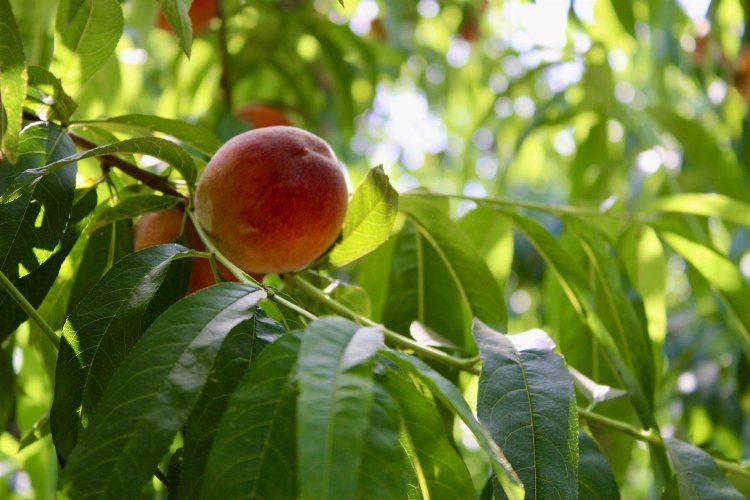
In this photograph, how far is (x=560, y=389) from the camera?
677 mm

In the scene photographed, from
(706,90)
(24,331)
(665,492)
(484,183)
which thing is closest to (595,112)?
(706,90)

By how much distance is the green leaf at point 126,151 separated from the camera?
26.3 inches

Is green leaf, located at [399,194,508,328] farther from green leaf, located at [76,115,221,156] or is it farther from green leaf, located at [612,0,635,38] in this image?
green leaf, located at [612,0,635,38]

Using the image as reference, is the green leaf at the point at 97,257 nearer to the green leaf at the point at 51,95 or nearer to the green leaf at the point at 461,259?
the green leaf at the point at 51,95

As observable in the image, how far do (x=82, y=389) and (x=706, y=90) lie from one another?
196 centimetres

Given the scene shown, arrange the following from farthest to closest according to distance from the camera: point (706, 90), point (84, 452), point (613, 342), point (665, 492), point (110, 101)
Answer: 1. point (706, 90)
2. point (110, 101)
3. point (613, 342)
4. point (665, 492)
5. point (84, 452)

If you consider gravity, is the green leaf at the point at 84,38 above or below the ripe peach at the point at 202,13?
above

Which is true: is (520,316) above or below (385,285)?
below

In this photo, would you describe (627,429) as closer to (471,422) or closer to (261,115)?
(471,422)

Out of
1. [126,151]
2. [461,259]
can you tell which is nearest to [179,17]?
[126,151]

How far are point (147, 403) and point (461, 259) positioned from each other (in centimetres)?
57

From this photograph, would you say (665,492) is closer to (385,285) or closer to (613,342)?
(613,342)

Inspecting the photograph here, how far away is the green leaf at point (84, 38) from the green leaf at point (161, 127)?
0.05 meters

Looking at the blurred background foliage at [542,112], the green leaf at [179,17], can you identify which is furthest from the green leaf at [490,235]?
the green leaf at [179,17]
